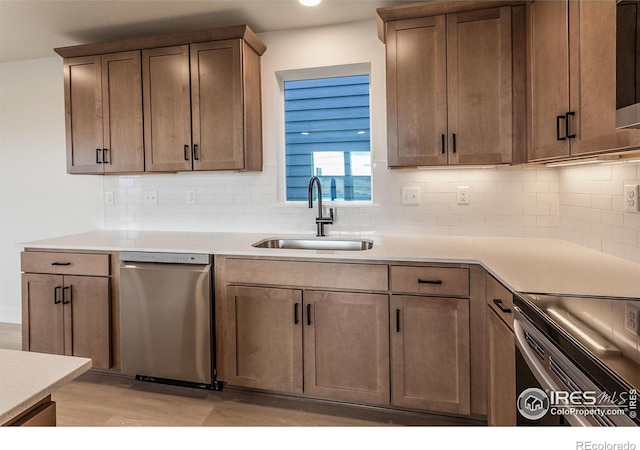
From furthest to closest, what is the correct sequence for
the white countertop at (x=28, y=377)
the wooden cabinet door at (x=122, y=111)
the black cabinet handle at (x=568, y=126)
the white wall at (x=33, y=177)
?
the white wall at (x=33, y=177) → the wooden cabinet door at (x=122, y=111) → the black cabinet handle at (x=568, y=126) → the white countertop at (x=28, y=377)

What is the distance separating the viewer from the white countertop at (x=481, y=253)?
1.44 meters

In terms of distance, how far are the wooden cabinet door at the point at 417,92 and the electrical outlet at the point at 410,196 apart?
0.38 meters

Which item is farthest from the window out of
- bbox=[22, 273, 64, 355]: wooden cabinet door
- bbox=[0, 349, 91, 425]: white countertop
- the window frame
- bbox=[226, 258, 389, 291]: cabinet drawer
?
bbox=[0, 349, 91, 425]: white countertop

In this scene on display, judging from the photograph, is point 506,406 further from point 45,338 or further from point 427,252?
point 45,338

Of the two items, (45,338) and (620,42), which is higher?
(620,42)

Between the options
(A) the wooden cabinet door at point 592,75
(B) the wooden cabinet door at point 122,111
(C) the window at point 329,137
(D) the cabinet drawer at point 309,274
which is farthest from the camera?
(C) the window at point 329,137

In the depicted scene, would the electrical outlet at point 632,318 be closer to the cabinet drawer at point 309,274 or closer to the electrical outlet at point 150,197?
the cabinet drawer at point 309,274

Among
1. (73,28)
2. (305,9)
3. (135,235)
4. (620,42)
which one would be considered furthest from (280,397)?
(73,28)

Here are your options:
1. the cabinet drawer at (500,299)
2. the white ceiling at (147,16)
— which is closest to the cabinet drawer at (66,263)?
the white ceiling at (147,16)

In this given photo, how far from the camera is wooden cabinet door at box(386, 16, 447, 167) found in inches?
89.8

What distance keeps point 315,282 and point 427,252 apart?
62 cm

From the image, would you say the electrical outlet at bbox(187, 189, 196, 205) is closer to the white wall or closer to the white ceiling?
the white wall

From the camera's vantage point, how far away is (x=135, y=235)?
2887 millimetres

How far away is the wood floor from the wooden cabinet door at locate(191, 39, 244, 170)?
1.44 m
